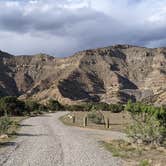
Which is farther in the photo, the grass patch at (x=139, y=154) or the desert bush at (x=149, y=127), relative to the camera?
the desert bush at (x=149, y=127)

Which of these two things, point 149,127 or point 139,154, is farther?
point 149,127

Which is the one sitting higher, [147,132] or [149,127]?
[149,127]

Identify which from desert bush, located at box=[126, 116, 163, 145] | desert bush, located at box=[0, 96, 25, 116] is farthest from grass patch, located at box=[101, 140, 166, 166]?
desert bush, located at box=[0, 96, 25, 116]

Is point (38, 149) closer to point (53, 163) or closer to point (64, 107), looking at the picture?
point (53, 163)

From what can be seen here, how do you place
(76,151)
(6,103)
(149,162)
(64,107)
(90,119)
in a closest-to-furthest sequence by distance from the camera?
1. (149,162)
2. (76,151)
3. (90,119)
4. (6,103)
5. (64,107)

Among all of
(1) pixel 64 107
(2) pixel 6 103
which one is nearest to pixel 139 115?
(2) pixel 6 103

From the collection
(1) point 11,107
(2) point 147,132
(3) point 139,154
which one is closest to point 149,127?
(2) point 147,132

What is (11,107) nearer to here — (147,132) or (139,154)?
(147,132)

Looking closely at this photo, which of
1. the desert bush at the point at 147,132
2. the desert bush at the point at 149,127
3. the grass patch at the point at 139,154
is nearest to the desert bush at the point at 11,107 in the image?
the desert bush at the point at 149,127

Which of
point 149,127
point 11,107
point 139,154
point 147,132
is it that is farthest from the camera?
point 11,107

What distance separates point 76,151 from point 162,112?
875 cm

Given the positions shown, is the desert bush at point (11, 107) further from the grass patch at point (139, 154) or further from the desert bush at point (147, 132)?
the grass patch at point (139, 154)

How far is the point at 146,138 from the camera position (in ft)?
95.2

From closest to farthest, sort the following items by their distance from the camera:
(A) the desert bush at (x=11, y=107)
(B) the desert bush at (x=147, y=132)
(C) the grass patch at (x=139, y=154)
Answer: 1. (C) the grass patch at (x=139, y=154)
2. (B) the desert bush at (x=147, y=132)
3. (A) the desert bush at (x=11, y=107)
